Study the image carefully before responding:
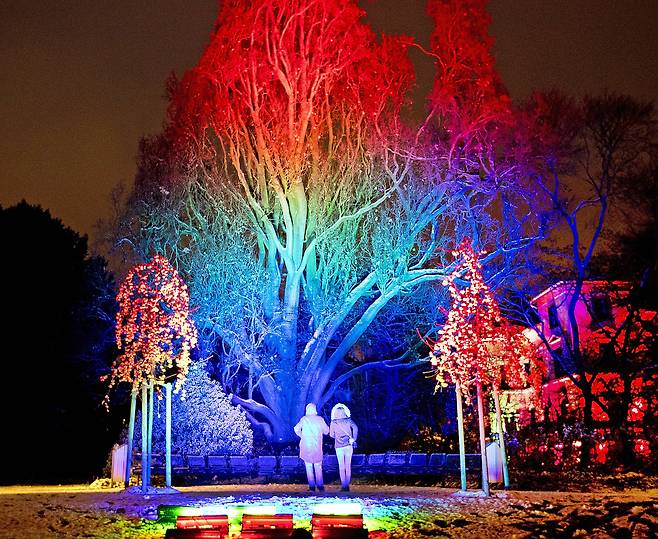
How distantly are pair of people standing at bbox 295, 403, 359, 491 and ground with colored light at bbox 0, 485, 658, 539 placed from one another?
1168mm

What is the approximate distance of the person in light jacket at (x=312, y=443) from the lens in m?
15.6

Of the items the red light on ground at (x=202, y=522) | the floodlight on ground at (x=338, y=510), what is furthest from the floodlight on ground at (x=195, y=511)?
the floodlight on ground at (x=338, y=510)

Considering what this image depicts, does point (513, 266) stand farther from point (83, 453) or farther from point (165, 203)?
point (83, 453)

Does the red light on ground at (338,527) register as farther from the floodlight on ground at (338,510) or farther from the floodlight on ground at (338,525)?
the floodlight on ground at (338,510)

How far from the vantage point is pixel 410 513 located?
36.5 ft

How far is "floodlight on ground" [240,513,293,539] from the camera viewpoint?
28.0 ft

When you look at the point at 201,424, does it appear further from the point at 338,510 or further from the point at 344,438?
the point at 338,510

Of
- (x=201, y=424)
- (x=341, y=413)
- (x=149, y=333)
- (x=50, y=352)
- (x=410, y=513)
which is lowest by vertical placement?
(x=410, y=513)

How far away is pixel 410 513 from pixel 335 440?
4.62 metres

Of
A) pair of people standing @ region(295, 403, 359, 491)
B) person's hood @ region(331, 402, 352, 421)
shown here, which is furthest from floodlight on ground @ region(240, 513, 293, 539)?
person's hood @ region(331, 402, 352, 421)

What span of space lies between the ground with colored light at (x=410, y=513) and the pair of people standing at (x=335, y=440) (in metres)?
1.17

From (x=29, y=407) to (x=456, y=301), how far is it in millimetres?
14761

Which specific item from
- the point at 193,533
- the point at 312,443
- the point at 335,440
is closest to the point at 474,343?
the point at 335,440

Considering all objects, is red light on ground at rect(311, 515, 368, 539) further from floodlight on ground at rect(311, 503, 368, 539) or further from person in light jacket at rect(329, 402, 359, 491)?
person in light jacket at rect(329, 402, 359, 491)
